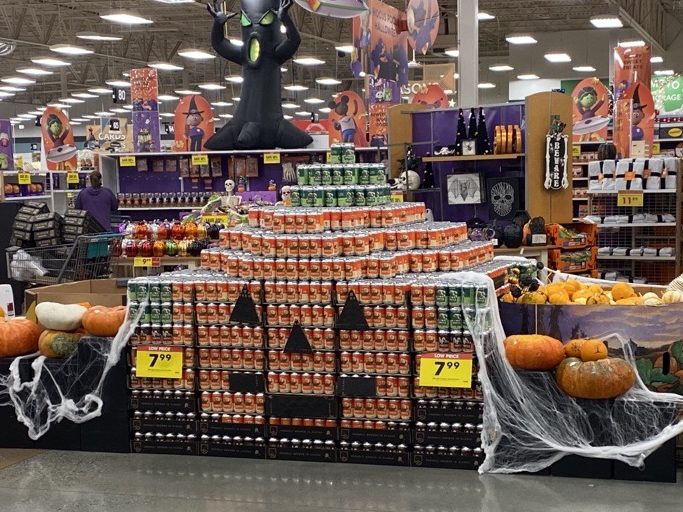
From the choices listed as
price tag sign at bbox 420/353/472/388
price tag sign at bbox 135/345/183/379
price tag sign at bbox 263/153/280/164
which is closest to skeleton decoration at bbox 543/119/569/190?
price tag sign at bbox 263/153/280/164

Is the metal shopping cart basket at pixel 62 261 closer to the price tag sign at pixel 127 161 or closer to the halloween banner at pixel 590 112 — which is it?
the price tag sign at pixel 127 161

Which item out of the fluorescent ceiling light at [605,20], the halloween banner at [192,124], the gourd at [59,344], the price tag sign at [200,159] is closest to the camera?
the gourd at [59,344]

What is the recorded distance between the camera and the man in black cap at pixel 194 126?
15266 mm

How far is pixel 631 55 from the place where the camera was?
17.5 meters

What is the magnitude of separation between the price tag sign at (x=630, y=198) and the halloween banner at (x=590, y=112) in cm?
601

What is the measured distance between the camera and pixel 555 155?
9438 mm

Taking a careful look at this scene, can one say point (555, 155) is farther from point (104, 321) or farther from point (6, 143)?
point (6, 143)

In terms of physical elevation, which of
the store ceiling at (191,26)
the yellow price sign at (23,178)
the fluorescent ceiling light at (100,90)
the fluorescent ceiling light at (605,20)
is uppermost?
the store ceiling at (191,26)

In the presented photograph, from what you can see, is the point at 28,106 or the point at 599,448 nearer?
the point at 599,448

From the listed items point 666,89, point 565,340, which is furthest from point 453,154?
point 666,89

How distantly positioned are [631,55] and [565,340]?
1369cm

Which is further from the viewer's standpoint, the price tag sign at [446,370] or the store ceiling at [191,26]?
the store ceiling at [191,26]

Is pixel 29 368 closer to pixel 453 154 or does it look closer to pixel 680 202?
pixel 453 154

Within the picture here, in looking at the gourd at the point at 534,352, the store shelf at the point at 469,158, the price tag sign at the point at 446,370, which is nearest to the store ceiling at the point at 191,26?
the store shelf at the point at 469,158
